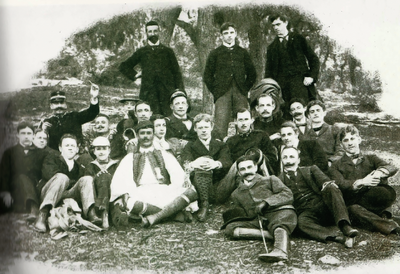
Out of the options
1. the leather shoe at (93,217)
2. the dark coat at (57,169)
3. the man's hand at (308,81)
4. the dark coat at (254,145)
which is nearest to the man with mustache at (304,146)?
the dark coat at (254,145)

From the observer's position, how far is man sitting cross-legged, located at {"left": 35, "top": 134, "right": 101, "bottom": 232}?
5.07 meters

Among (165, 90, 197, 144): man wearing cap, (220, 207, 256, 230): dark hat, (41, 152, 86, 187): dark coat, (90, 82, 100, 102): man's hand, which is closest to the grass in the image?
(220, 207, 256, 230): dark hat

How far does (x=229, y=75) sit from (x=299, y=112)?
0.96 metres

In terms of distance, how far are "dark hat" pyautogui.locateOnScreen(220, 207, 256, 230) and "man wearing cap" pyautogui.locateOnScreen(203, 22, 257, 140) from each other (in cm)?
108

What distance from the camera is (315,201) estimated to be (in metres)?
4.98

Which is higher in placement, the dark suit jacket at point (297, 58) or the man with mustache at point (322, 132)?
the dark suit jacket at point (297, 58)

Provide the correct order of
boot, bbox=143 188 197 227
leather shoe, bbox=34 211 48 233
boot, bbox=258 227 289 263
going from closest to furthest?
boot, bbox=258 227 289 263 < boot, bbox=143 188 197 227 < leather shoe, bbox=34 211 48 233

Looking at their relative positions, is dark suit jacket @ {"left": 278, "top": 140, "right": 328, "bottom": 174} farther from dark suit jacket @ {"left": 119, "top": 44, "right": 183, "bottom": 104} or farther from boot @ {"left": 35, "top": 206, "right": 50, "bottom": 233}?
boot @ {"left": 35, "top": 206, "right": 50, "bottom": 233}

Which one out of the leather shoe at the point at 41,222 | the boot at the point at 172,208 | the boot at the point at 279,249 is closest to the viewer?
the boot at the point at 279,249

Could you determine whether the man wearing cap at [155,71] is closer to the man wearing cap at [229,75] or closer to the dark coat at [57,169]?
the man wearing cap at [229,75]

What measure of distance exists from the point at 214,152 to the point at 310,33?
6.11 feet

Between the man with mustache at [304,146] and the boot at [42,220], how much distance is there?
2905 mm

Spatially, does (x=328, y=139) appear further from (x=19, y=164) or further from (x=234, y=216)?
(x=19, y=164)

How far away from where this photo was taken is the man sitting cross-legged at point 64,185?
5066 mm
